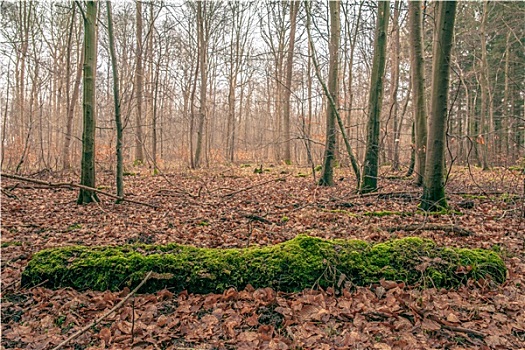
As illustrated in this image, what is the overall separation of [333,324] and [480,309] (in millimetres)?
1388

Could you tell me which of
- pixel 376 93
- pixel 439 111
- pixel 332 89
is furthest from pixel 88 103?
pixel 439 111

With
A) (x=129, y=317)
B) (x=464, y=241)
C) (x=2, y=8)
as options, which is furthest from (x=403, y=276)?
(x=2, y=8)

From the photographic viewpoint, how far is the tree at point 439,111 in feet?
20.2

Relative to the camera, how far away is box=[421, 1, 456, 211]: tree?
6156 millimetres

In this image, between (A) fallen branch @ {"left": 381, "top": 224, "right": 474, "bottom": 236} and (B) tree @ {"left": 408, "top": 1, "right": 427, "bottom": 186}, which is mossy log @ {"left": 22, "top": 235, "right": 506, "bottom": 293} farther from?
(B) tree @ {"left": 408, "top": 1, "right": 427, "bottom": 186}

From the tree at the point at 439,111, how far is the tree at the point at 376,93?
1678 millimetres

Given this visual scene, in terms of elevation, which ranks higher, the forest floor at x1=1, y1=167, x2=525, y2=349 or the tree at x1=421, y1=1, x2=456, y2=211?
the tree at x1=421, y1=1, x2=456, y2=211

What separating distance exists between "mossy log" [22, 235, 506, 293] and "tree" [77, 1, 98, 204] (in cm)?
418

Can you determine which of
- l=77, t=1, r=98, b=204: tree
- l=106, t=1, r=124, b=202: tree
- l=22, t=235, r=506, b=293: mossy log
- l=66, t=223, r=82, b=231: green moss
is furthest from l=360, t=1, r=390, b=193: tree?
l=77, t=1, r=98, b=204: tree

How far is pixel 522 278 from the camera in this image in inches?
144

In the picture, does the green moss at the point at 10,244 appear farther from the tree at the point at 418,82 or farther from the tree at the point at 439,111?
the tree at the point at 418,82

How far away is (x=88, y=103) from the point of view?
7543mm

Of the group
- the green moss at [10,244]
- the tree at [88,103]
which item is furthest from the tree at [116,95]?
the green moss at [10,244]

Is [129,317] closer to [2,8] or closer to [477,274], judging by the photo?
[477,274]
